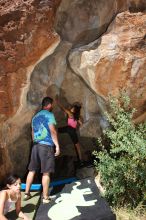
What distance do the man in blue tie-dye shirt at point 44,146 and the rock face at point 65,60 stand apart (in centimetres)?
47

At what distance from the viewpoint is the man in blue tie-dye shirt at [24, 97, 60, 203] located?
5922 millimetres

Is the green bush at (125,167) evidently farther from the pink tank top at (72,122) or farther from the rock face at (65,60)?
the pink tank top at (72,122)

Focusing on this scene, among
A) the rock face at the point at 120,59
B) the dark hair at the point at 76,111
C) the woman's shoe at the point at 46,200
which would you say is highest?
the rock face at the point at 120,59

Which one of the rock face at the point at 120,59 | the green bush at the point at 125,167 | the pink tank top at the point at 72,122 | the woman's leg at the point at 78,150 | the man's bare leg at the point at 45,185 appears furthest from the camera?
the woman's leg at the point at 78,150

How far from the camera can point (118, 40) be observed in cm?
608

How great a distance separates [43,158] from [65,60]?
6.19 feet

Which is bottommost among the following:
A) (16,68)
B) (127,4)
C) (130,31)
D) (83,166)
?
(83,166)

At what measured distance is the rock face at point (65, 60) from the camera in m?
5.85

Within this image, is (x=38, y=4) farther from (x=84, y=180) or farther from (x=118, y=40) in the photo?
(x=84, y=180)

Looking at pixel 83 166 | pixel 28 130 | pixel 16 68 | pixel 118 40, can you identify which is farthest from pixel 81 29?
pixel 83 166

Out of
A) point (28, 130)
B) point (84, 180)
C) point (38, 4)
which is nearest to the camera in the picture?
point (38, 4)

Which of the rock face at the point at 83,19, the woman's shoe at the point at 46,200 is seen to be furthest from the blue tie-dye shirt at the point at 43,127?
the rock face at the point at 83,19

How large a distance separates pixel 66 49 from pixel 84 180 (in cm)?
233

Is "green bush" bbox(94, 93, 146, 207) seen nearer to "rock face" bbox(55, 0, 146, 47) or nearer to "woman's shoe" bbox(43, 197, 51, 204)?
"woman's shoe" bbox(43, 197, 51, 204)
